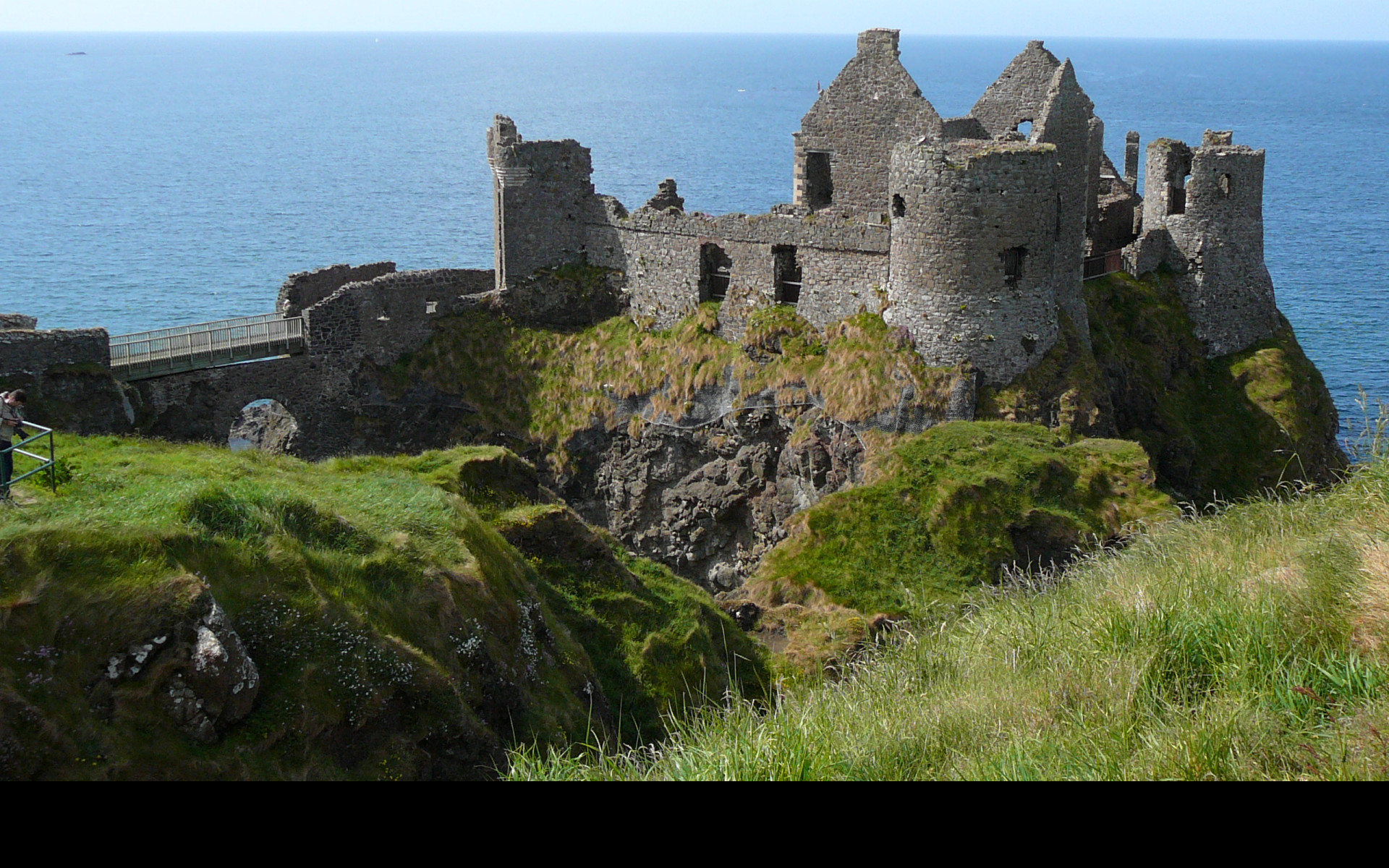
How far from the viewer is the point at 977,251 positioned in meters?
31.5

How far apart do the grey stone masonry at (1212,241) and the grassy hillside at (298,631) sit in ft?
73.1

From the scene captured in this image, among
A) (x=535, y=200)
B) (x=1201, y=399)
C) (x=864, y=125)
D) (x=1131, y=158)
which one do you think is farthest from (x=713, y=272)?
(x=1131, y=158)

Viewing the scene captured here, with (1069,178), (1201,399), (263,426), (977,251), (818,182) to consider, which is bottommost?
(263,426)

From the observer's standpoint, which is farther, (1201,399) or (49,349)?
(1201,399)

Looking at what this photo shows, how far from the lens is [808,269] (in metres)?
34.8

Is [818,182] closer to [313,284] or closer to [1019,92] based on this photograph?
[1019,92]

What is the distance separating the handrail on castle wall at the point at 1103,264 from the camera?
125ft

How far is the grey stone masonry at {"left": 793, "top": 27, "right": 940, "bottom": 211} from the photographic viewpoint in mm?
37812

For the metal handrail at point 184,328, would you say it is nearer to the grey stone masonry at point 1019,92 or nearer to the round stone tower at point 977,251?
the round stone tower at point 977,251

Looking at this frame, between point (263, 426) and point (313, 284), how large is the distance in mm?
7312

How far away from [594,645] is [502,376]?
58.5ft

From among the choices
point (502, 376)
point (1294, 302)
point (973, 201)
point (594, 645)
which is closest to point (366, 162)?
point (1294, 302)

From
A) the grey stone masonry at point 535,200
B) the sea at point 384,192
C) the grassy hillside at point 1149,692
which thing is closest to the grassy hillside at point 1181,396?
the grey stone masonry at point 535,200

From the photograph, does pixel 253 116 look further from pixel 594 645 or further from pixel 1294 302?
pixel 594 645
